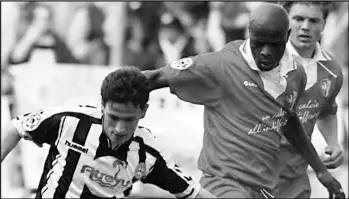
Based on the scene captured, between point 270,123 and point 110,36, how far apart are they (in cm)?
494

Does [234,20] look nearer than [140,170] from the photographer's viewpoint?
No

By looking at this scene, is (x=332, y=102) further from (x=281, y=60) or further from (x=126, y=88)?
(x=126, y=88)

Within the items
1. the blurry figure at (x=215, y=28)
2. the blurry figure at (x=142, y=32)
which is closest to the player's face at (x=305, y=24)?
the blurry figure at (x=215, y=28)

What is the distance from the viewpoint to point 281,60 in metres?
6.36

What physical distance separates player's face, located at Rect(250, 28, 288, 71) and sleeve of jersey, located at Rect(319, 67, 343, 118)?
4.07 ft

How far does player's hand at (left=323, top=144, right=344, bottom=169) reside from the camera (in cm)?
707

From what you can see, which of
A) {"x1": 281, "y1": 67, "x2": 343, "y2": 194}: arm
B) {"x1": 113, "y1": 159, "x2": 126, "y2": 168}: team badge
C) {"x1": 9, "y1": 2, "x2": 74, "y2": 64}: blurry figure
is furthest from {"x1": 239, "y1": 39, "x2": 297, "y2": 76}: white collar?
{"x1": 9, "y1": 2, "x2": 74, "y2": 64}: blurry figure

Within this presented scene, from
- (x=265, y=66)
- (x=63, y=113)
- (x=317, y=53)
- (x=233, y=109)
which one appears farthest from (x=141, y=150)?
(x=317, y=53)

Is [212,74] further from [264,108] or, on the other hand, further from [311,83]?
[311,83]

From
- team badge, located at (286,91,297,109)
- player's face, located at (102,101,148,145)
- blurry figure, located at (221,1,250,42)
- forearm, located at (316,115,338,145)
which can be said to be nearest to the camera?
player's face, located at (102,101,148,145)

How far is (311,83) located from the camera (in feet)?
22.9

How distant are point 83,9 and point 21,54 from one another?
2.82 feet

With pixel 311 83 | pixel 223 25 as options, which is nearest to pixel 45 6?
pixel 223 25

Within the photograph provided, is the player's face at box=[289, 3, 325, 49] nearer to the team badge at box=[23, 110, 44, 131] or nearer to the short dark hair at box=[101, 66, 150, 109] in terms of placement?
the short dark hair at box=[101, 66, 150, 109]
